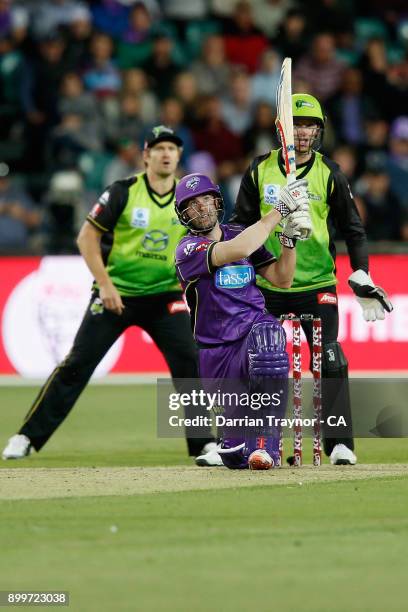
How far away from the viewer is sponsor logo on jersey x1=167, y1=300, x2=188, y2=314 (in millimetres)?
10266

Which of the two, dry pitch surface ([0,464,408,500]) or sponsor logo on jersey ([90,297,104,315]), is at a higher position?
sponsor logo on jersey ([90,297,104,315])

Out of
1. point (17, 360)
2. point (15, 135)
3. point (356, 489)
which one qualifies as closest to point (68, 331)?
point (17, 360)

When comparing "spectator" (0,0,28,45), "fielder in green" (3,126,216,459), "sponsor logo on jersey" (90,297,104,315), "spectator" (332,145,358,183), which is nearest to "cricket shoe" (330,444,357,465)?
"fielder in green" (3,126,216,459)

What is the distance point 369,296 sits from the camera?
373 inches

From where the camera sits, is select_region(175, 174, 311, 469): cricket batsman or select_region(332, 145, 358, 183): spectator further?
select_region(332, 145, 358, 183): spectator

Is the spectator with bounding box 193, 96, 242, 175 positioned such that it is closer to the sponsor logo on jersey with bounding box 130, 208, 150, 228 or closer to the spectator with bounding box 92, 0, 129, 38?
the spectator with bounding box 92, 0, 129, 38

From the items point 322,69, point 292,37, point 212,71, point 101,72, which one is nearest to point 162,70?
point 212,71

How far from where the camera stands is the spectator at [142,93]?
18.0 m

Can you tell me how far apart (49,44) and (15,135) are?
1.18 meters

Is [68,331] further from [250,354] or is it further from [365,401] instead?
[250,354]

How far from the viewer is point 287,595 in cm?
559

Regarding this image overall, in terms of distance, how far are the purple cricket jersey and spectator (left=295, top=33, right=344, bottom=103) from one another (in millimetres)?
10268

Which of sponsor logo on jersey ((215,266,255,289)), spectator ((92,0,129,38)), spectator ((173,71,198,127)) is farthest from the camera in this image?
spectator ((92,0,129,38))

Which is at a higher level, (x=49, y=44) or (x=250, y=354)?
(x=49, y=44)
